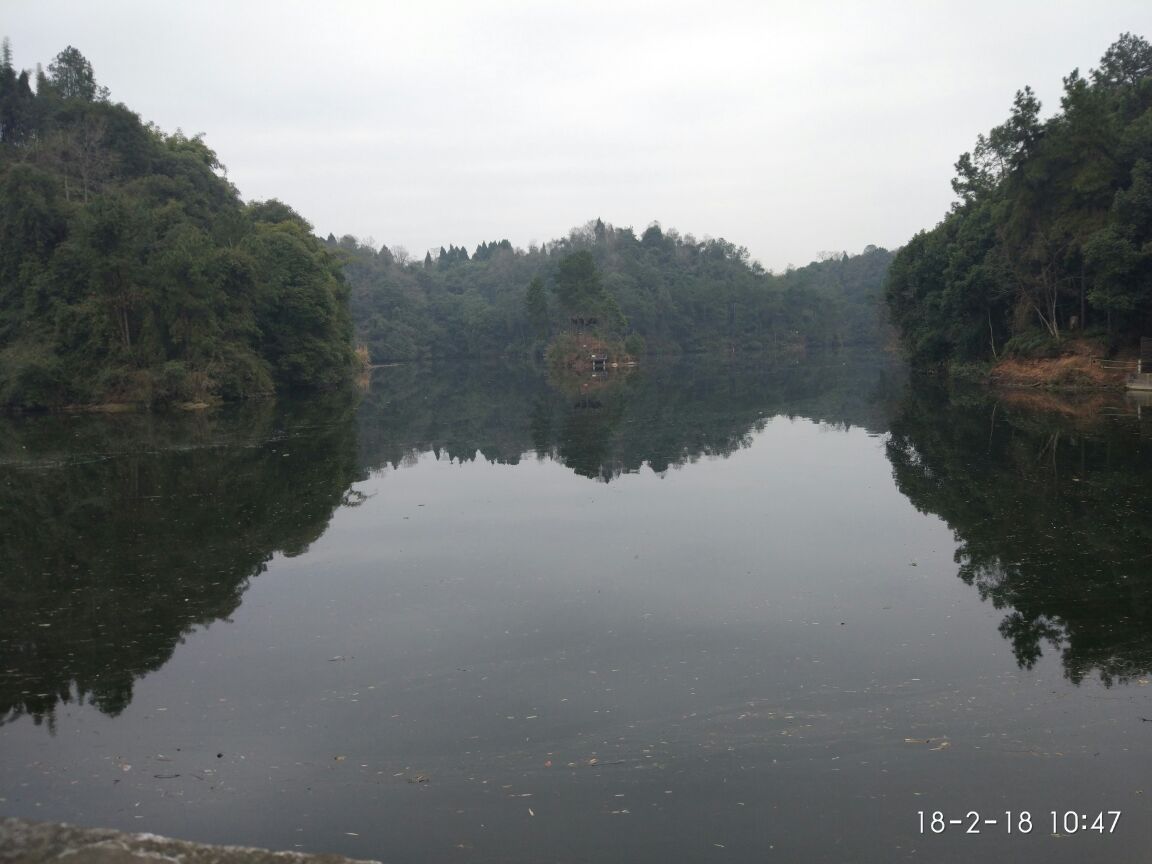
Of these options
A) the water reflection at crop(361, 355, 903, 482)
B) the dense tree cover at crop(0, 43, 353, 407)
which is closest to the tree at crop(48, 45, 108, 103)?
the dense tree cover at crop(0, 43, 353, 407)

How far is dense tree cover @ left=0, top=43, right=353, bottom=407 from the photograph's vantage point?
1961 inches

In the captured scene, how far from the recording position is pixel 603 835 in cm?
692

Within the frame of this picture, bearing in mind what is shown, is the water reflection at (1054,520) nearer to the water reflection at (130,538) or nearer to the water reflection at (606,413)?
the water reflection at (606,413)

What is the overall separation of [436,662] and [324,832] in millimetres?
3625

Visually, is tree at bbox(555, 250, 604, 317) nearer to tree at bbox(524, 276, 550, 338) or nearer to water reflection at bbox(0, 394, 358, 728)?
tree at bbox(524, 276, 550, 338)

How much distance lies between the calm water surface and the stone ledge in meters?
1.37

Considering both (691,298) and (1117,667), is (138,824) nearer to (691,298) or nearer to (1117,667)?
(1117,667)

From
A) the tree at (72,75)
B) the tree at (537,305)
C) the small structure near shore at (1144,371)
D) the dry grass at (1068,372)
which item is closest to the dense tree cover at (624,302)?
the tree at (537,305)

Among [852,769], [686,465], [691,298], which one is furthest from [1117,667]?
[691,298]

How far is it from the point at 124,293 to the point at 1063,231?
5052 centimetres

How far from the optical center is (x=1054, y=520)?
54.0ft

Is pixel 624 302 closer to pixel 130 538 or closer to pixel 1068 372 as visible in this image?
pixel 1068 372

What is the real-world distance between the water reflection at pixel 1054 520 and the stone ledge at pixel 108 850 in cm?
830

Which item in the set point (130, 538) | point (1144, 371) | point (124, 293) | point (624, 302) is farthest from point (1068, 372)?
point (624, 302)
